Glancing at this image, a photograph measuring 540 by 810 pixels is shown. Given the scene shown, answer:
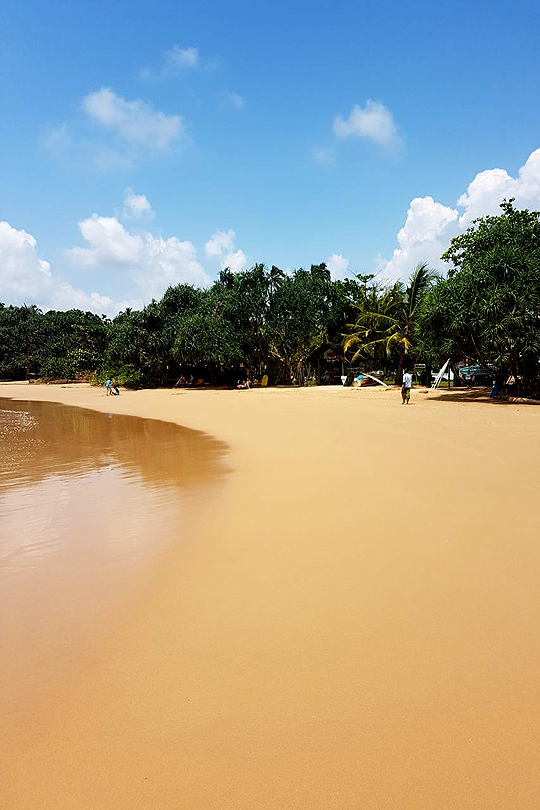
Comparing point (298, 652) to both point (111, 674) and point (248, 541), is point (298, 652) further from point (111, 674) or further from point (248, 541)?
point (248, 541)

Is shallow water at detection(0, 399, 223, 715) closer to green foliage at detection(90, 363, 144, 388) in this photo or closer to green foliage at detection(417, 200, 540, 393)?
green foliage at detection(417, 200, 540, 393)

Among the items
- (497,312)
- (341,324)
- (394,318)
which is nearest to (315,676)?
(497,312)

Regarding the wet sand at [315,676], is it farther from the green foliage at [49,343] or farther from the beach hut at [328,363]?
the green foliage at [49,343]

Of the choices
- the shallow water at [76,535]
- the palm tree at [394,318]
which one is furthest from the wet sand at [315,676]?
the palm tree at [394,318]

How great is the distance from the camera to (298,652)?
3.53 meters

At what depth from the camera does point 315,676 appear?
3242 mm

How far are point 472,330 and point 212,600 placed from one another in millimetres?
22381

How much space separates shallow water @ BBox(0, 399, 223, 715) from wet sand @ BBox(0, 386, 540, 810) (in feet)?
0.80

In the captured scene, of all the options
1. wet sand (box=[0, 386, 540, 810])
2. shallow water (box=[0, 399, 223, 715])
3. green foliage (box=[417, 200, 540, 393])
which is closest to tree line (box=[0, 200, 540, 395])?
green foliage (box=[417, 200, 540, 393])

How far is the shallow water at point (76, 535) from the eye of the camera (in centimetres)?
369

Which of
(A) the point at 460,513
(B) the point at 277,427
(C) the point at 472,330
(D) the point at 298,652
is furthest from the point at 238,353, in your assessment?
(D) the point at 298,652

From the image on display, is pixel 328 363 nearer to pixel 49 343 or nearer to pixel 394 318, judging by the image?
pixel 394 318

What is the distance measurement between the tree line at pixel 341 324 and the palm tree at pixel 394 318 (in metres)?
0.09

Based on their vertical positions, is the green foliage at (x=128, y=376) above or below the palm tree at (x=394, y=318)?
below
